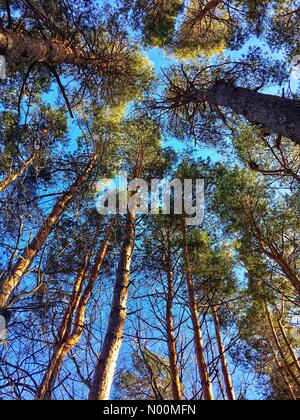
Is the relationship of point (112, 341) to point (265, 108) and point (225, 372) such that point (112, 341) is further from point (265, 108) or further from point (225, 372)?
point (265, 108)

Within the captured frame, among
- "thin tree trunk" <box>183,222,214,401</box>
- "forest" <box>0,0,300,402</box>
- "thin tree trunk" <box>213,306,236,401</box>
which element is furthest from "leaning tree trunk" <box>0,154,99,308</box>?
"thin tree trunk" <box>213,306,236,401</box>

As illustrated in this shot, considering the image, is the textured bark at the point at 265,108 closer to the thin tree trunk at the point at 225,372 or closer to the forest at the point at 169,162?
the forest at the point at 169,162

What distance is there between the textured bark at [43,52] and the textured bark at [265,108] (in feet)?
9.46

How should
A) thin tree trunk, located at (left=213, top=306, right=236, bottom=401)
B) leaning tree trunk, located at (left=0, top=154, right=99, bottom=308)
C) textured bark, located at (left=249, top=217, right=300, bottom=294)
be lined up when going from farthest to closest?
thin tree trunk, located at (left=213, top=306, right=236, bottom=401) → textured bark, located at (left=249, top=217, right=300, bottom=294) → leaning tree trunk, located at (left=0, top=154, right=99, bottom=308)

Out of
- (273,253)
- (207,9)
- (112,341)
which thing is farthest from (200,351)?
(207,9)

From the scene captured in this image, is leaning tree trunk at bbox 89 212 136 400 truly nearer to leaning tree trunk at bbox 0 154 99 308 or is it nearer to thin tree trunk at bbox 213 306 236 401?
leaning tree trunk at bbox 0 154 99 308

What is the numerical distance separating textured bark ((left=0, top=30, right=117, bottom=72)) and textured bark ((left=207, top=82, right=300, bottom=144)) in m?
2.88

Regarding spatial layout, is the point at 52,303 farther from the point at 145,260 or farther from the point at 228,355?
the point at 228,355

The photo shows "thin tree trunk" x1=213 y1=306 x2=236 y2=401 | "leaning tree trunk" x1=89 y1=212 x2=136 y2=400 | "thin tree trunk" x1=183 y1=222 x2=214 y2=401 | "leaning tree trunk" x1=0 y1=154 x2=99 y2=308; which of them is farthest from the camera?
"thin tree trunk" x1=213 y1=306 x2=236 y2=401

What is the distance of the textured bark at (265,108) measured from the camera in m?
4.04

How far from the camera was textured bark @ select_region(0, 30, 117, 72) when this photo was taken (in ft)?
15.7

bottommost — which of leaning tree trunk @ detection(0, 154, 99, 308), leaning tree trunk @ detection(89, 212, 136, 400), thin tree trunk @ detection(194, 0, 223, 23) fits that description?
leaning tree trunk @ detection(89, 212, 136, 400)

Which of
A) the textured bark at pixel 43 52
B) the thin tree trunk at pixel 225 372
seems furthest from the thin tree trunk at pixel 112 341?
the textured bark at pixel 43 52

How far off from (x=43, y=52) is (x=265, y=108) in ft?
12.9
